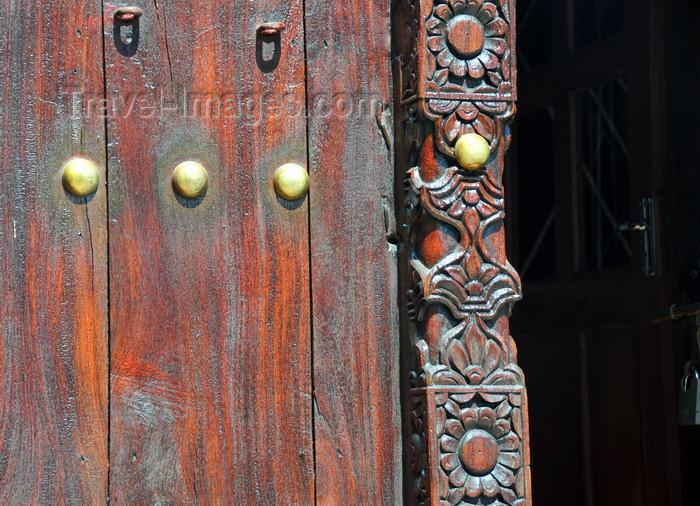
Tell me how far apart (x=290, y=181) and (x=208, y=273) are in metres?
0.18

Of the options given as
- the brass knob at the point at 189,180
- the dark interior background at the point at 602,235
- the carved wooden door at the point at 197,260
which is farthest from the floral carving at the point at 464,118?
the dark interior background at the point at 602,235

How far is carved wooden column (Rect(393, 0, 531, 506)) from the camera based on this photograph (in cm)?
157

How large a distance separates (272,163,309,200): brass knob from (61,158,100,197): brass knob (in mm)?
269

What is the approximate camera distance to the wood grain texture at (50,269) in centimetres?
149

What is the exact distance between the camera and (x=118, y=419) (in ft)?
5.00

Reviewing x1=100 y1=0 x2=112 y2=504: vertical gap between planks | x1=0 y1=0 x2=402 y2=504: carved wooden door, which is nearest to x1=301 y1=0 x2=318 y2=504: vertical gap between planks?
x1=0 y1=0 x2=402 y2=504: carved wooden door

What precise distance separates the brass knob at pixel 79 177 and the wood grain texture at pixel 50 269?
0.04 feet

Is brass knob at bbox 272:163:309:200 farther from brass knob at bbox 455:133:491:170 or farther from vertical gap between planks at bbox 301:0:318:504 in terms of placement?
brass knob at bbox 455:133:491:170

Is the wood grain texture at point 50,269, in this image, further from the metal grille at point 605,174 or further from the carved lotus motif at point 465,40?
the metal grille at point 605,174

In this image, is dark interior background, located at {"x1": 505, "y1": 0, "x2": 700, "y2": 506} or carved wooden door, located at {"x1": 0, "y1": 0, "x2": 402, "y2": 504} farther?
dark interior background, located at {"x1": 505, "y1": 0, "x2": 700, "y2": 506}

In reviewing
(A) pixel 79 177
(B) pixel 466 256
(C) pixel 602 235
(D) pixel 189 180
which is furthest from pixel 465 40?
(C) pixel 602 235

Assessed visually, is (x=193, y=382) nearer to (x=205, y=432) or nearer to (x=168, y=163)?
(x=205, y=432)

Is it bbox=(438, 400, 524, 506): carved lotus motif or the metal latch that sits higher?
the metal latch

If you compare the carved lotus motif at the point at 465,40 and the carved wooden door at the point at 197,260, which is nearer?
the carved wooden door at the point at 197,260
